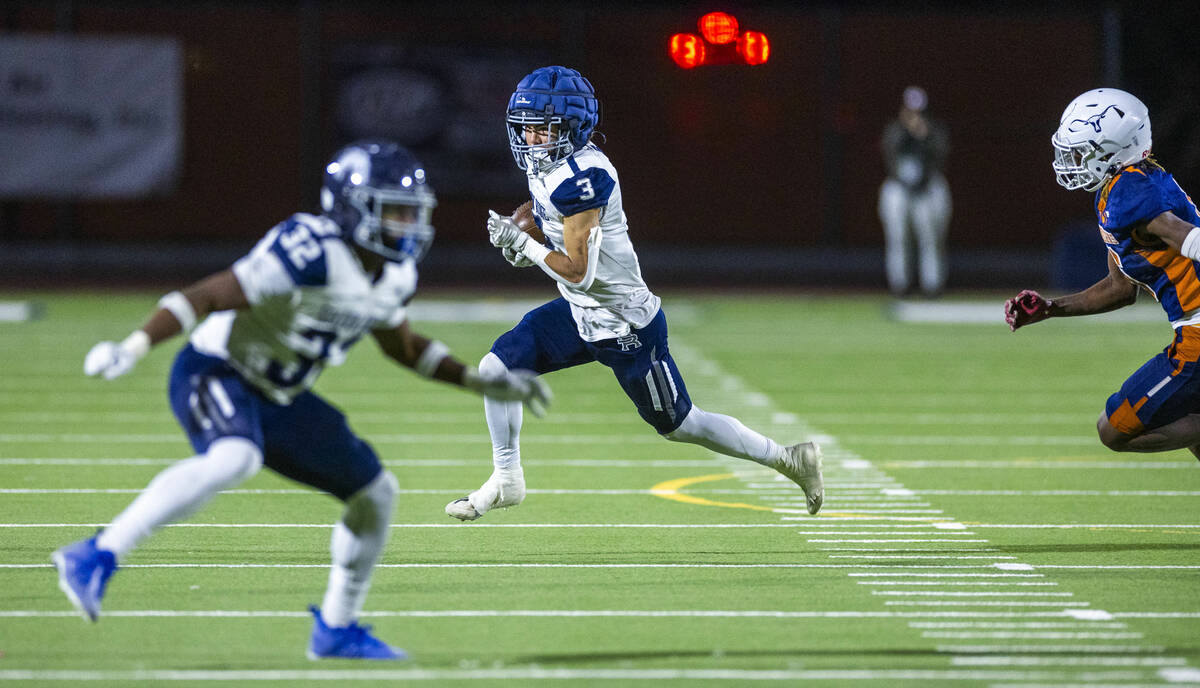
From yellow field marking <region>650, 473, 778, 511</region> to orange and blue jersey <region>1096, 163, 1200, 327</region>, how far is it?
6.47 ft

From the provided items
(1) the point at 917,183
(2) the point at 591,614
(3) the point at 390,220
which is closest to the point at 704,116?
(1) the point at 917,183

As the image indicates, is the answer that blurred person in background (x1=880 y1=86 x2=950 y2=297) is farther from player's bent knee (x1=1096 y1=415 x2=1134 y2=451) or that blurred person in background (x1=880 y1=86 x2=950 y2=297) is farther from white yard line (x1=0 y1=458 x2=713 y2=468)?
player's bent knee (x1=1096 y1=415 x2=1134 y2=451)

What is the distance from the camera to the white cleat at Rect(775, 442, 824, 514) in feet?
21.6

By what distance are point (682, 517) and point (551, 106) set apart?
74.4 inches

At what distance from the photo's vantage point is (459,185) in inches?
835

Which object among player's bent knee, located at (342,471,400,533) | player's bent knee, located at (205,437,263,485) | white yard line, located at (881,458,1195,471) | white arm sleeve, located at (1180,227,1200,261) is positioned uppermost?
white arm sleeve, located at (1180,227,1200,261)

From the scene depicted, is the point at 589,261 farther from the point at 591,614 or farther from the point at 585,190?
the point at 591,614

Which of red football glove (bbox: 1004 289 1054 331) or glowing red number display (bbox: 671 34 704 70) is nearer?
red football glove (bbox: 1004 289 1054 331)

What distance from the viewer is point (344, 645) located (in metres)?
4.59

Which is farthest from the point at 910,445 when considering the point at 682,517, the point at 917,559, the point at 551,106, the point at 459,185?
the point at 459,185

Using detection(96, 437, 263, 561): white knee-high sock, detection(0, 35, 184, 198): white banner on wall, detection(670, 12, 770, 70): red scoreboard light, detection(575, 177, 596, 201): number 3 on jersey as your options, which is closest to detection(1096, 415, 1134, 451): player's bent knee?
detection(575, 177, 596, 201): number 3 on jersey

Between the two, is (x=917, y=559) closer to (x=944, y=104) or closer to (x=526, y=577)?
(x=526, y=577)

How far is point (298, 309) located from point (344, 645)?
37.1 inches

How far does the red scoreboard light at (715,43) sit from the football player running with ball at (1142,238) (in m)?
10.2
